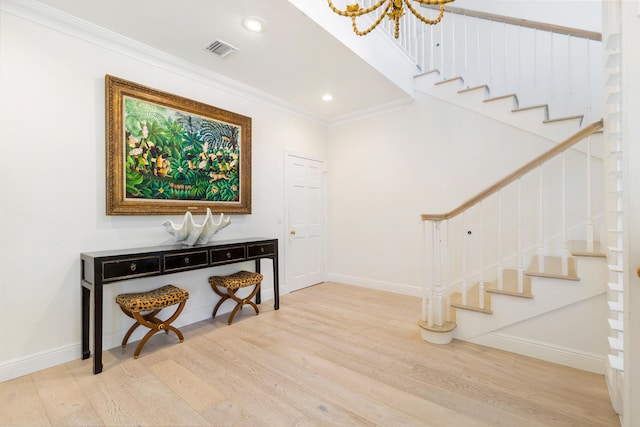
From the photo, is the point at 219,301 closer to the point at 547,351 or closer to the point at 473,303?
the point at 473,303

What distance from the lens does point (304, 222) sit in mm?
4324

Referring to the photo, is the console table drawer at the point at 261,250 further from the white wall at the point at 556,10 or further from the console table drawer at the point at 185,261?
the white wall at the point at 556,10

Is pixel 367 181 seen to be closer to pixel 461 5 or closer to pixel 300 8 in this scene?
pixel 300 8

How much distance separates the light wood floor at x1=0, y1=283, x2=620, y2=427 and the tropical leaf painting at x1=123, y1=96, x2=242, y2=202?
140 centimetres

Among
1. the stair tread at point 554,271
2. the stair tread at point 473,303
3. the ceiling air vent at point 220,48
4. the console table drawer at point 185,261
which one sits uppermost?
the ceiling air vent at point 220,48

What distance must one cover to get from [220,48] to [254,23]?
526 mm

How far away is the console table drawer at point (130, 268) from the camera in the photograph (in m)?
2.09

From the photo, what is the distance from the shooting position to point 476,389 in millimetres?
1852

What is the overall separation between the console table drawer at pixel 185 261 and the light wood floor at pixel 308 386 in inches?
26.6

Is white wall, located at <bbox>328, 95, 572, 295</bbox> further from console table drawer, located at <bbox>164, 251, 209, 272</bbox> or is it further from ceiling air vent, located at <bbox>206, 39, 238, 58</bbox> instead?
console table drawer, located at <bbox>164, 251, 209, 272</bbox>

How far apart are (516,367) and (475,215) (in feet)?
5.90

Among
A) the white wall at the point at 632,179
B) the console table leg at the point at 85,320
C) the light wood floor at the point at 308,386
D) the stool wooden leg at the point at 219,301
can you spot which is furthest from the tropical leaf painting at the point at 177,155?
the white wall at the point at 632,179

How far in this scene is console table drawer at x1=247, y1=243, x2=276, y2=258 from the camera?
10.1 ft

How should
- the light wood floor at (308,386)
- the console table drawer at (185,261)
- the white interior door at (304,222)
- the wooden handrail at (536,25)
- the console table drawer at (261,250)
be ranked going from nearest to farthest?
1. the light wood floor at (308,386)
2. the console table drawer at (185,261)
3. the wooden handrail at (536,25)
4. the console table drawer at (261,250)
5. the white interior door at (304,222)
